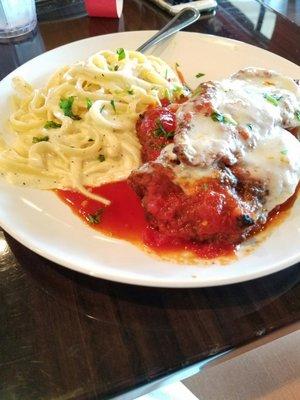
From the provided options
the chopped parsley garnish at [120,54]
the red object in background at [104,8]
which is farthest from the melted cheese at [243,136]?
the red object in background at [104,8]

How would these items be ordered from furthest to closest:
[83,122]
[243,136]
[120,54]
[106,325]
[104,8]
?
[104,8] < [120,54] < [83,122] < [243,136] < [106,325]

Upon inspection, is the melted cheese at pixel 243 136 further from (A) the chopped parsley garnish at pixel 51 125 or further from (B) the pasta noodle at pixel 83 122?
(A) the chopped parsley garnish at pixel 51 125

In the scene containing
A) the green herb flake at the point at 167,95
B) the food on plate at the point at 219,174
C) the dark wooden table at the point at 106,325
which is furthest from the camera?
the green herb flake at the point at 167,95

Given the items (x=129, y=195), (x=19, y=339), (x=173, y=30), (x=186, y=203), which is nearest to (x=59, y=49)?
(x=173, y=30)

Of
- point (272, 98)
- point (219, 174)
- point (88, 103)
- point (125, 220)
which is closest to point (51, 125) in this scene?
point (88, 103)

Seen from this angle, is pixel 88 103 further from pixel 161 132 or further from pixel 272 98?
pixel 272 98
